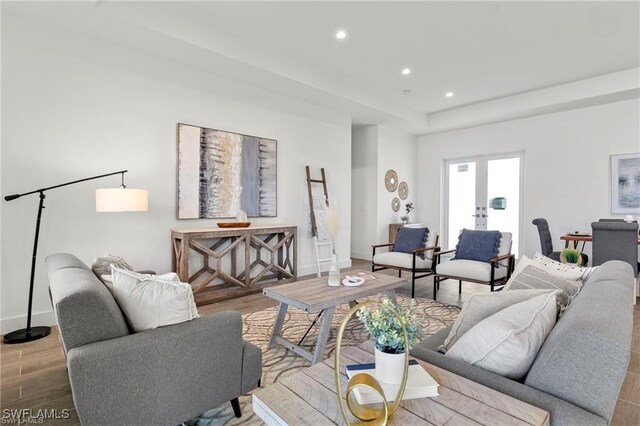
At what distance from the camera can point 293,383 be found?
107 centimetres

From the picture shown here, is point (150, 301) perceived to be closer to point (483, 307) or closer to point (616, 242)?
point (483, 307)

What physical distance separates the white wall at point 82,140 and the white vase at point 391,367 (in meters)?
3.43

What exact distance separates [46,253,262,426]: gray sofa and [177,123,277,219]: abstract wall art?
2425 mm

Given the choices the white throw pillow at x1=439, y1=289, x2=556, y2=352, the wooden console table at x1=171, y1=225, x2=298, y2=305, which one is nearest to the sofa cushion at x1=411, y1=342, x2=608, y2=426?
the white throw pillow at x1=439, y1=289, x2=556, y2=352

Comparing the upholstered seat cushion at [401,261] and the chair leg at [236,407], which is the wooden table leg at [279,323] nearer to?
the chair leg at [236,407]

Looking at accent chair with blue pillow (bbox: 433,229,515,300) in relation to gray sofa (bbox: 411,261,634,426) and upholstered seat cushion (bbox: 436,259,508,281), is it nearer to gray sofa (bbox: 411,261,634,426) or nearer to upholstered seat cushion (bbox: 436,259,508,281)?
upholstered seat cushion (bbox: 436,259,508,281)

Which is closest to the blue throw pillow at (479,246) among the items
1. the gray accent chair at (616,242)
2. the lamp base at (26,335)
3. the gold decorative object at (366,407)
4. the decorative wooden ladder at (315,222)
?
the gray accent chair at (616,242)

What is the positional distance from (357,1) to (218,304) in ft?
11.3

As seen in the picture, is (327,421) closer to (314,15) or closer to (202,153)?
(314,15)

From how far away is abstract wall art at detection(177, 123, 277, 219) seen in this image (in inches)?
156

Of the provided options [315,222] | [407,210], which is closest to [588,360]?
[315,222]

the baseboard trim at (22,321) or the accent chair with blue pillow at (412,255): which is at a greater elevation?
the accent chair with blue pillow at (412,255)

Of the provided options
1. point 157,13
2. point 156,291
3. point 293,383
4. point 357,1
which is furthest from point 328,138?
point 293,383

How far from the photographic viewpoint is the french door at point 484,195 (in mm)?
6211
